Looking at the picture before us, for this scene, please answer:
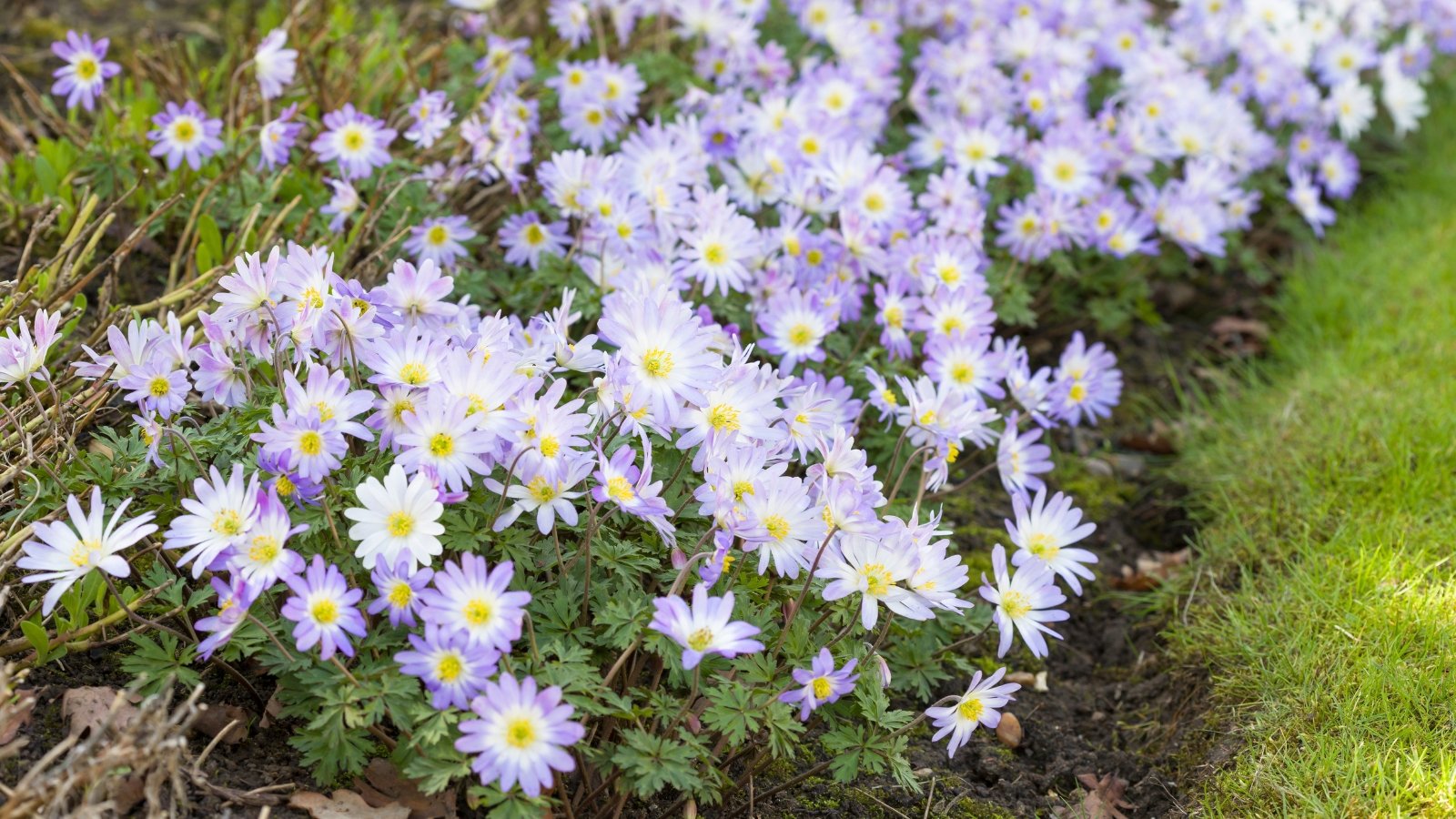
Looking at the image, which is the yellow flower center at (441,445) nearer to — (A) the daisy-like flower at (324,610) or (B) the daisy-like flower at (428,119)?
(A) the daisy-like flower at (324,610)

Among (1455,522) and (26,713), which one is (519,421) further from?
(1455,522)

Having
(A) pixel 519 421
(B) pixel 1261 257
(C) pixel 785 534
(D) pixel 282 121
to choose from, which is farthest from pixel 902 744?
(B) pixel 1261 257

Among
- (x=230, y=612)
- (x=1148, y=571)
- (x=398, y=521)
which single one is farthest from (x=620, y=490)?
(x=1148, y=571)

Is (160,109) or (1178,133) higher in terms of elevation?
(160,109)

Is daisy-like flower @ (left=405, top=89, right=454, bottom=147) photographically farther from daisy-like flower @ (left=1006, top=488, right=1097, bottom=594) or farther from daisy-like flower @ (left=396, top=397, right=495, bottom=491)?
daisy-like flower @ (left=1006, top=488, right=1097, bottom=594)

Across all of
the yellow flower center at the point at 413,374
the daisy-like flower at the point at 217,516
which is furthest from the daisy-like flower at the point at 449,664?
the yellow flower center at the point at 413,374
